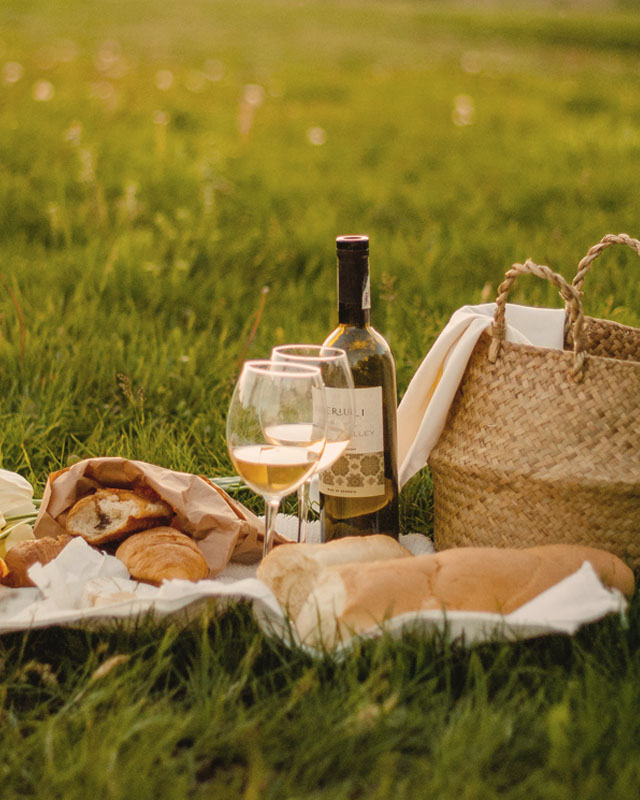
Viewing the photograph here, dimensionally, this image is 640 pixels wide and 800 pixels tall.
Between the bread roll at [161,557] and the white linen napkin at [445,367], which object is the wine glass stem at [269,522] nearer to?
the bread roll at [161,557]

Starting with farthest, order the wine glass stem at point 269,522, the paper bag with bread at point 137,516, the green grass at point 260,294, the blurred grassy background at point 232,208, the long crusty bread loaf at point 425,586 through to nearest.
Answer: the blurred grassy background at point 232,208 → the paper bag with bread at point 137,516 → the wine glass stem at point 269,522 → the long crusty bread loaf at point 425,586 → the green grass at point 260,294

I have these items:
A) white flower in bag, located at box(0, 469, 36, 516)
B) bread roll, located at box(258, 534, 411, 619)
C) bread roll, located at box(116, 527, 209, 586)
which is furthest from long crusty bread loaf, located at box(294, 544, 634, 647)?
white flower in bag, located at box(0, 469, 36, 516)

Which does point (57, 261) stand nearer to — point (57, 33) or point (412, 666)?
point (412, 666)

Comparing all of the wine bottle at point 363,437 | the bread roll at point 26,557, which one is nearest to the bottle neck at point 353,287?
the wine bottle at point 363,437

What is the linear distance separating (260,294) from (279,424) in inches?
111

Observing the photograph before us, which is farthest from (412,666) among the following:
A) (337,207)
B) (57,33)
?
(57,33)

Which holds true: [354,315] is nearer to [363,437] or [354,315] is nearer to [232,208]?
[363,437]

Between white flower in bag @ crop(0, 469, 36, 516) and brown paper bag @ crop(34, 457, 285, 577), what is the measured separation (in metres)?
0.11

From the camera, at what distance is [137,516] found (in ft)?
7.86

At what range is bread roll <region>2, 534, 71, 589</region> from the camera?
2314 mm

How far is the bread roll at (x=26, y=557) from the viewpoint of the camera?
7.59ft

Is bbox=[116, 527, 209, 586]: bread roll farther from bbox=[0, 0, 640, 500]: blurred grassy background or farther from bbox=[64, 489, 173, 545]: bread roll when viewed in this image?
bbox=[0, 0, 640, 500]: blurred grassy background

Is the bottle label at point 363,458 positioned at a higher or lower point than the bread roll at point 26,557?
higher

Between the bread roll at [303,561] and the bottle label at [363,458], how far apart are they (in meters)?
0.23
